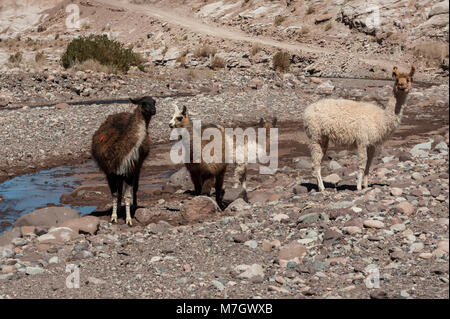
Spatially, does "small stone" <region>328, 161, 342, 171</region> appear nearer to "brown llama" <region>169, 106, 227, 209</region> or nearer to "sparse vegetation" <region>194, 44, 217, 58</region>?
"brown llama" <region>169, 106, 227, 209</region>

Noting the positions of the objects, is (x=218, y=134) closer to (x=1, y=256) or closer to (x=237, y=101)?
(x=1, y=256)

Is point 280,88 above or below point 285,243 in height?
below

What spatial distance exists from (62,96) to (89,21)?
33959mm

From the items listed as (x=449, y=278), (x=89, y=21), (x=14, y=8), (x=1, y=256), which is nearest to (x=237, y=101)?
(x=1, y=256)

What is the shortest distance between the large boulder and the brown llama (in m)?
2.05

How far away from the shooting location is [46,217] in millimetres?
8820

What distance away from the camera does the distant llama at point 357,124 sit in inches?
327

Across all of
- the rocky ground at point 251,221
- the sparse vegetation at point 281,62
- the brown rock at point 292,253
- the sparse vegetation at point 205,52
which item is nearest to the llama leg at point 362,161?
the rocky ground at point 251,221

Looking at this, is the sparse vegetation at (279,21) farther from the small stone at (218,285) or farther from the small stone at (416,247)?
the small stone at (218,285)

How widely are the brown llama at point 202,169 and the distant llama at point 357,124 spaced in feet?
5.11

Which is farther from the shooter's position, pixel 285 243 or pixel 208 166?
pixel 208 166

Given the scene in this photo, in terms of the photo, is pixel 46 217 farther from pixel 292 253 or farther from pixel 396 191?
pixel 396 191

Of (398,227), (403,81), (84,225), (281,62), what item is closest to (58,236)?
(84,225)

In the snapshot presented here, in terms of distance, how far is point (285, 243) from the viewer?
6469 millimetres
